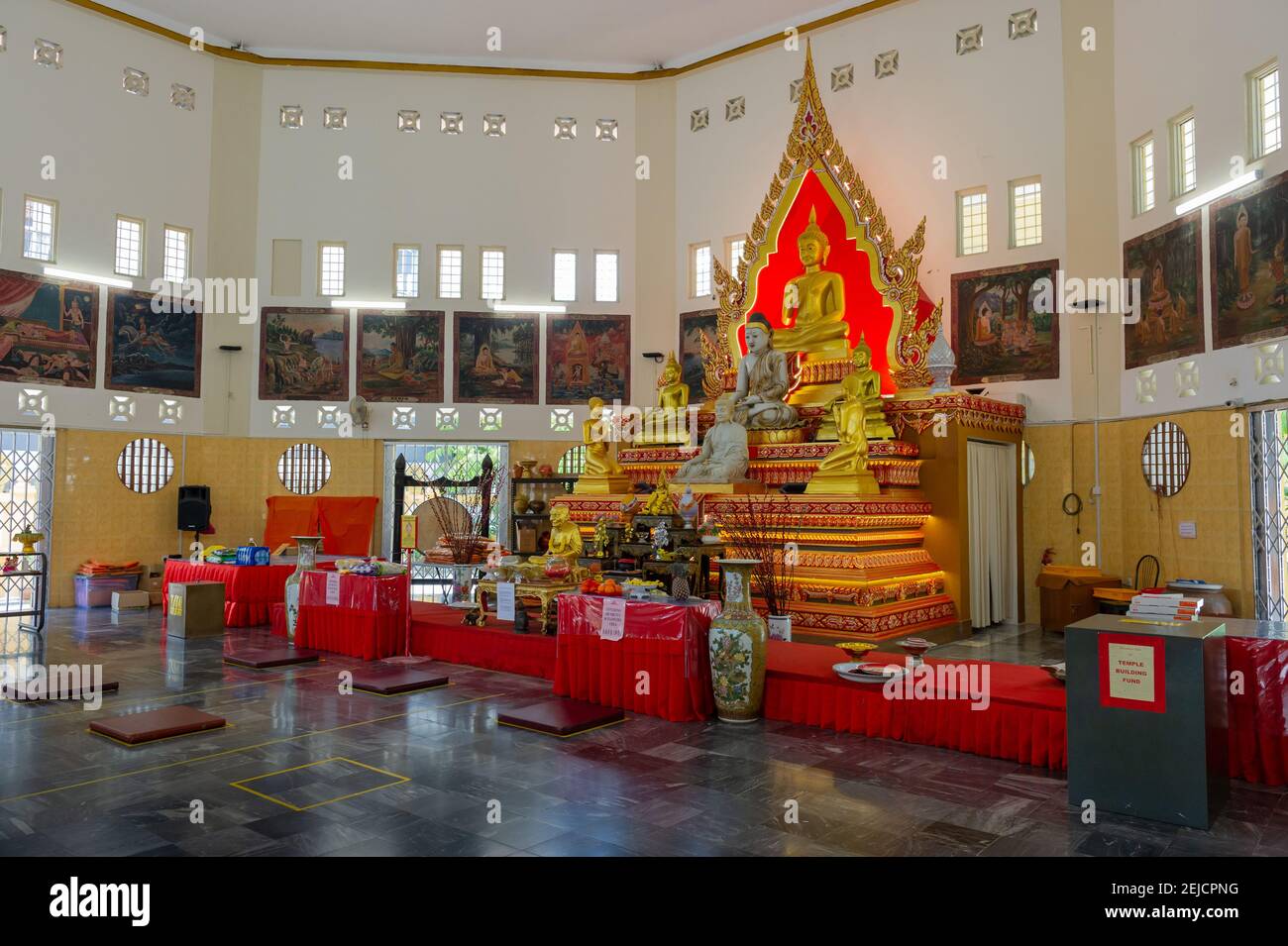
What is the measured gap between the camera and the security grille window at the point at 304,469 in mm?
16516

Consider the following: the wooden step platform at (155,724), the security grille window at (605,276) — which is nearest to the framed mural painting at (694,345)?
the security grille window at (605,276)

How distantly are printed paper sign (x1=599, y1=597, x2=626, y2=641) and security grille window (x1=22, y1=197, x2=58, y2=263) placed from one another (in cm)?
1273

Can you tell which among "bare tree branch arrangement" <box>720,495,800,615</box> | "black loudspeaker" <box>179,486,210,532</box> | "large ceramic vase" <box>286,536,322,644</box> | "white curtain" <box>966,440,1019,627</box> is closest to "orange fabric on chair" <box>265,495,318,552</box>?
"black loudspeaker" <box>179,486,210,532</box>

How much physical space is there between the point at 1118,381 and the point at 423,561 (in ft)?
32.7

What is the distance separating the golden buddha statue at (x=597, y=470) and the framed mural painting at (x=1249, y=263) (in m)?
7.96

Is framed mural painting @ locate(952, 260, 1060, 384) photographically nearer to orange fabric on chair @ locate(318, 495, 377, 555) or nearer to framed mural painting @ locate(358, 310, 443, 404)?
framed mural painting @ locate(358, 310, 443, 404)

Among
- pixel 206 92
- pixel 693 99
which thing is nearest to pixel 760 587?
pixel 693 99

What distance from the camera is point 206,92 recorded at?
16.4 m

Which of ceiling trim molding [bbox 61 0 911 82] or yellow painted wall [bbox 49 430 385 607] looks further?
ceiling trim molding [bbox 61 0 911 82]

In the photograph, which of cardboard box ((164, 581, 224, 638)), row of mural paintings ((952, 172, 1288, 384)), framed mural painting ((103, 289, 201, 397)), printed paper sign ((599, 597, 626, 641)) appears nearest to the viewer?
printed paper sign ((599, 597, 626, 641))

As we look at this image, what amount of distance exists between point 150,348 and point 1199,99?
1636 centimetres

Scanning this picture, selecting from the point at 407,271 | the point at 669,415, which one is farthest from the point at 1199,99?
the point at 407,271

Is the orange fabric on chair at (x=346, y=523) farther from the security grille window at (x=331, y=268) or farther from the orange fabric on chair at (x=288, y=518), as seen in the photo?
the security grille window at (x=331, y=268)

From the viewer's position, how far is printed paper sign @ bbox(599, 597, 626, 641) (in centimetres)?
666
